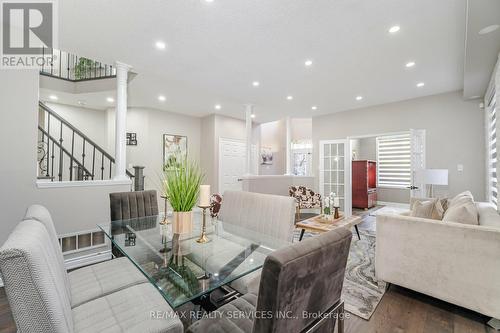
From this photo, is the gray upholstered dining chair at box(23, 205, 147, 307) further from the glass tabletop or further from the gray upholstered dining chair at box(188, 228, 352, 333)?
the gray upholstered dining chair at box(188, 228, 352, 333)

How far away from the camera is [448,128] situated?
14.9 ft

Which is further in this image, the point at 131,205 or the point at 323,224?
the point at 323,224

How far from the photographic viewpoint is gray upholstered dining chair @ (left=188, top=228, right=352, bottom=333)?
73 cm

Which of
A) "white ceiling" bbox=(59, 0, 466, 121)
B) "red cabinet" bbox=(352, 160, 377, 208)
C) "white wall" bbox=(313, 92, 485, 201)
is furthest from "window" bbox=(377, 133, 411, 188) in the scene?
"white ceiling" bbox=(59, 0, 466, 121)

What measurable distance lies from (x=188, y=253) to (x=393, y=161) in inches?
313

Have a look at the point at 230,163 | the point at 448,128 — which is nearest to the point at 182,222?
the point at 230,163

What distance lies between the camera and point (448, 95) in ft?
14.9

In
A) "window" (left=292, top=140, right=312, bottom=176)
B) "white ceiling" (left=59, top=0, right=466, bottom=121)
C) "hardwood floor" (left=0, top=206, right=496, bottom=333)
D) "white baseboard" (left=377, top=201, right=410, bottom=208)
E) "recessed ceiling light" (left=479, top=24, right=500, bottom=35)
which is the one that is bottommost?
"hardwood floor" (left=0, top=206, right=496, bottom=333)

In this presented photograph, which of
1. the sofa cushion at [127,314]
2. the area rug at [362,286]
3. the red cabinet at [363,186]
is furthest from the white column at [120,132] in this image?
the red cabinet at [363,186]

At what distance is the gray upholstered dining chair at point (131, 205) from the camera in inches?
95.4

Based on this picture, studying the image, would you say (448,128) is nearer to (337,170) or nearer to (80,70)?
(337,170)

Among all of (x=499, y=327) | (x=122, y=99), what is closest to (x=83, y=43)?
(x=122, y=99)

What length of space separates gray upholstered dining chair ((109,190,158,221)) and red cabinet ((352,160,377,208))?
6168mm

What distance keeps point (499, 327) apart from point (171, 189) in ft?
9.09
